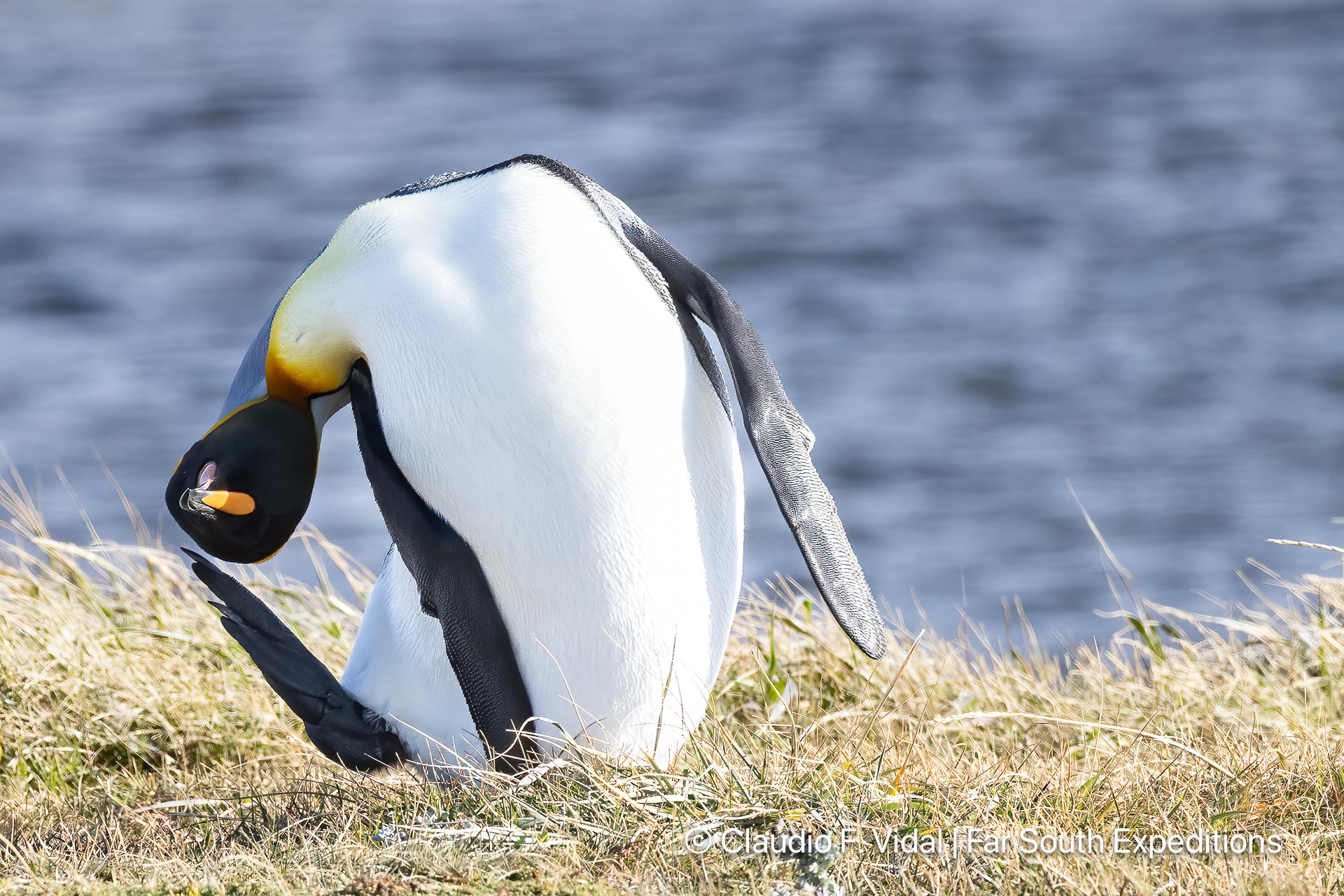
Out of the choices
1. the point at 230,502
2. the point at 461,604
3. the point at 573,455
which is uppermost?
the point at 573,455

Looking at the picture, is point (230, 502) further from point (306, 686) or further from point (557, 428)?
point (557, 428)

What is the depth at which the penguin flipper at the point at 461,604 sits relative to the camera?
3109 mm

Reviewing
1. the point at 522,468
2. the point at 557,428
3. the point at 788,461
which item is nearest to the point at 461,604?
the point at 522,468

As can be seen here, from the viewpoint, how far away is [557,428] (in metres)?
3.03

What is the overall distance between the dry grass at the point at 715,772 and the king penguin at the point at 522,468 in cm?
18

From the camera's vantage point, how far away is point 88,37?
27.1 meters

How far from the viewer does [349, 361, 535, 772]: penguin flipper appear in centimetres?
311

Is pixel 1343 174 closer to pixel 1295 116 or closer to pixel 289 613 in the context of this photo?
pixel 1295 116

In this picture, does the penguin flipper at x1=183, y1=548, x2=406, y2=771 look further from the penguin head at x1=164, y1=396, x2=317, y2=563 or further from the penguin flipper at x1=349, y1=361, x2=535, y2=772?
the penguin flipper at x1=349, y1=361, x2=535, y2=772

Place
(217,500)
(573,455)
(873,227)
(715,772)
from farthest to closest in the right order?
1. (873,227)
2. (217,500)
3. (573,455)
4. (715,772)

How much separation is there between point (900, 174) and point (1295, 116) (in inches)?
181

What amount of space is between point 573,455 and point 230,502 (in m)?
0.78

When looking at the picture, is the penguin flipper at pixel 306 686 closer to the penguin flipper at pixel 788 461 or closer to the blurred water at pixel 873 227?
the penguin flipper at pixel 788 461

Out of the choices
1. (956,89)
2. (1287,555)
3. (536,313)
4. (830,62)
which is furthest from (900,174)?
(536,313)
